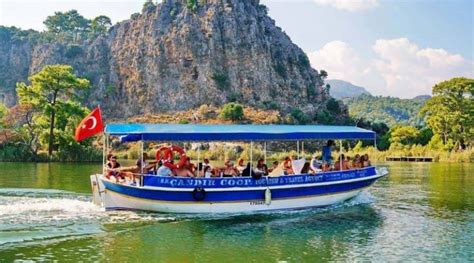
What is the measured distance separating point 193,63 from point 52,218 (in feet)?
310

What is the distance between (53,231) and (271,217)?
321 inches

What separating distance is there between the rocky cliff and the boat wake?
271 feet

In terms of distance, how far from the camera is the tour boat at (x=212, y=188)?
21172mm

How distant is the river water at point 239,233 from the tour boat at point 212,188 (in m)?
0.47

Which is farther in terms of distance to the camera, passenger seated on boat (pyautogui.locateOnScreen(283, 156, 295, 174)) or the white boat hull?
passenger seated on boat (pyautogui.locateOnScreen(283, 156, 295, 174))

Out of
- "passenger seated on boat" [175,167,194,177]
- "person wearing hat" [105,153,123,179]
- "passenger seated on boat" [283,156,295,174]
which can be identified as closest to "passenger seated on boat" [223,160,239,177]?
"passenger seated on boat" [175,167,194,177]

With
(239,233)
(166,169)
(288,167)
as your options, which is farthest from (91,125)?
(288,167)

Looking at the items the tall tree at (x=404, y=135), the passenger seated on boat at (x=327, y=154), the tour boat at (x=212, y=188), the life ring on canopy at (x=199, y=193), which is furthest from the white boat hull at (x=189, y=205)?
the tall tree at (x=404, y=135)

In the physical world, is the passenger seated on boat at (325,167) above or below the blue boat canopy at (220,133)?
below

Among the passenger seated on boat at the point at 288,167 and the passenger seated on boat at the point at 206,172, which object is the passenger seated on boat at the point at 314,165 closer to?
the passenger seated on boat at the point at 288,167

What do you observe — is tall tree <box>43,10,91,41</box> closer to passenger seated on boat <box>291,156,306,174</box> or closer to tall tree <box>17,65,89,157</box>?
tall tree <box>17,65,89,157</box>

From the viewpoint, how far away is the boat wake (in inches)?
688

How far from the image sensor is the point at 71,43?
437ft

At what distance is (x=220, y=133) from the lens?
22172 mm
